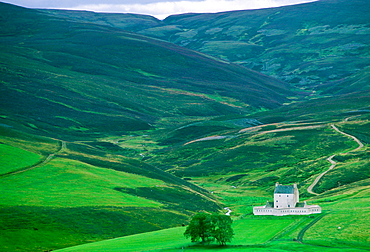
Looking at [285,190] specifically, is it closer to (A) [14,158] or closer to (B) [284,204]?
(B) [284,204]

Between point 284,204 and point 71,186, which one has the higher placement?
point 71,186

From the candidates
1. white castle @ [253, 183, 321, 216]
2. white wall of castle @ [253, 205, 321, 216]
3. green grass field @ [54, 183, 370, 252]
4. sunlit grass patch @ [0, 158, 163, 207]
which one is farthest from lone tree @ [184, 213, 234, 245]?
sunlit grass patch @ [0, 158, 163, 207]

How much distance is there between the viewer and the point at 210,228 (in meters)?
65.6

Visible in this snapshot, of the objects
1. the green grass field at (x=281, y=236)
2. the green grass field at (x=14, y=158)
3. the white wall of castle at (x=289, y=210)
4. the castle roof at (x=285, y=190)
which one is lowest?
the green grass field at (x=281, y=236)

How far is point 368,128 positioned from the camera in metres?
199

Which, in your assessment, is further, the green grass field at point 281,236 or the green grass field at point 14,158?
the green grass field at point 14,158

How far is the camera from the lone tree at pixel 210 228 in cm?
6438

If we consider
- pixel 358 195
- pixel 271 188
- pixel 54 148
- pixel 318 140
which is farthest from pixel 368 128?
Result: pixel 54 148

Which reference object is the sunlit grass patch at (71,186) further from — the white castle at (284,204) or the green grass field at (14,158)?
the white castle at (284,204)

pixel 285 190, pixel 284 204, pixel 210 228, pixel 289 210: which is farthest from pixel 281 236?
pixel 285 190

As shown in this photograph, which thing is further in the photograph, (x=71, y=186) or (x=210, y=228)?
(x=71, y=186)

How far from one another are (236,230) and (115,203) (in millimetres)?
29444

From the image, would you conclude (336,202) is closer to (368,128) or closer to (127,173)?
(127,173)

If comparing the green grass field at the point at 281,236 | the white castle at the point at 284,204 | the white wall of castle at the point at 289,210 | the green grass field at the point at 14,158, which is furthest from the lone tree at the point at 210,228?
the green grass field at the point at 14,158
